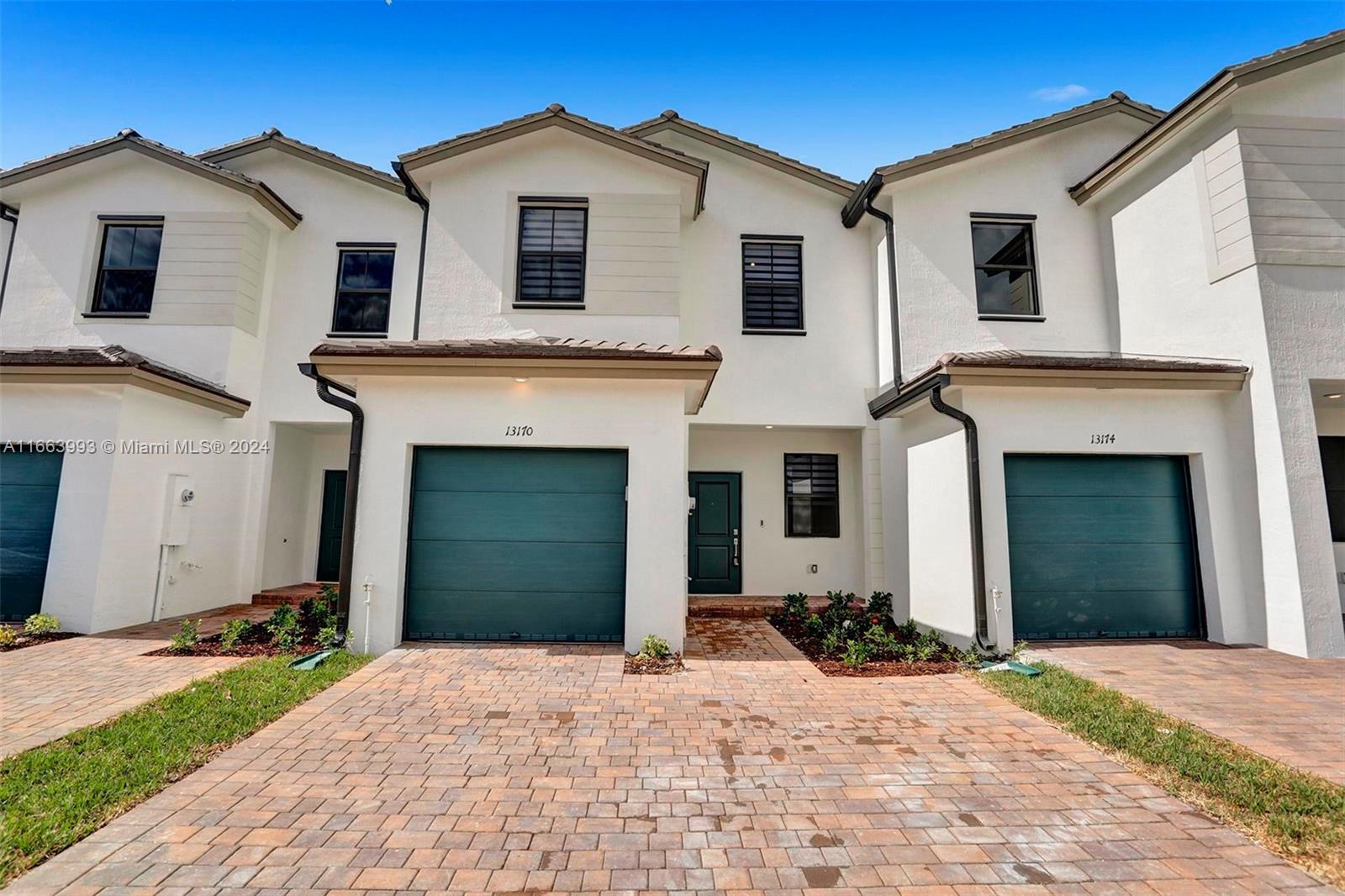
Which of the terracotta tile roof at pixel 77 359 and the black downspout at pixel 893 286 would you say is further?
the black downspout at pixel 893 286

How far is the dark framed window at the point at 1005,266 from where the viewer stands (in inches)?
383

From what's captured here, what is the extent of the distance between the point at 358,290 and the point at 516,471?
19.6 ft

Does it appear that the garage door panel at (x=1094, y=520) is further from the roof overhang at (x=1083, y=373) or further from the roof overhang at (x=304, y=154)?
the roof overhang at (x=304, y=154)

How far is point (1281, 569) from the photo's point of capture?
22.1 feet

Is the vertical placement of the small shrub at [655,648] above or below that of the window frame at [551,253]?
below

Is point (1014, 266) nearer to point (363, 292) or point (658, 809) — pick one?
point (658, 809)

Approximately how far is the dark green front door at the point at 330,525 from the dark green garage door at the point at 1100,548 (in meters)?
11.7

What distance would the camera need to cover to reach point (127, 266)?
9.82 metres

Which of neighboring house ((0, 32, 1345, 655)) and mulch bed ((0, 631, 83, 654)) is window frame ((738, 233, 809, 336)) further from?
mulch bed ((0, 631, 83, 654))

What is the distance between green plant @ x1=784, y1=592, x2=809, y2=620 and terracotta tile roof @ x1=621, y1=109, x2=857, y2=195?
7317 mm

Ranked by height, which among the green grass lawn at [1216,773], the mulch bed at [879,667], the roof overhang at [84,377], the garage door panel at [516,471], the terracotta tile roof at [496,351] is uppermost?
the terracotta tile roof at [496,351]

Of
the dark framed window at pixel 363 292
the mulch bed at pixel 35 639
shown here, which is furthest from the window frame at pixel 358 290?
the mulch bed at pixel 35 639

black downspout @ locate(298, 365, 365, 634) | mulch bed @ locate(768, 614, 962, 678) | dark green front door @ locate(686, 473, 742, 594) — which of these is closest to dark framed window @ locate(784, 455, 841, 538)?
dark green front door @ locate(686, 473, 742, 594)

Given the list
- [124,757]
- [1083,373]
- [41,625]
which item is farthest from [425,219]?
[1083,373]
